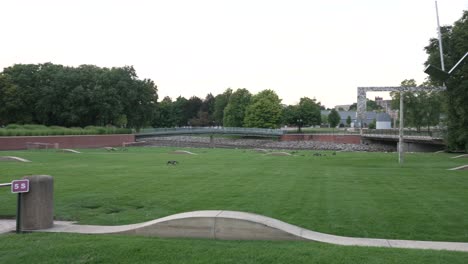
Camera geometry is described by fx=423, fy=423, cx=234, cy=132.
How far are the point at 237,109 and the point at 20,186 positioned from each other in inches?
4223

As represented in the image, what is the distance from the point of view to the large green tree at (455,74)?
1252 inches

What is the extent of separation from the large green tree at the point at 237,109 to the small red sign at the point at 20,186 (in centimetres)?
10595

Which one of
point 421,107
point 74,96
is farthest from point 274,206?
point 421,107

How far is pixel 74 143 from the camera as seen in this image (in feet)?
191

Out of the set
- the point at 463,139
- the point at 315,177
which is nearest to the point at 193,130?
the point at 463,139

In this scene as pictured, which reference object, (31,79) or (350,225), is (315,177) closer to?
(350,225)

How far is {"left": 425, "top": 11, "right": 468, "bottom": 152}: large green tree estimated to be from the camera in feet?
104

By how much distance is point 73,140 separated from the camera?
57938mm

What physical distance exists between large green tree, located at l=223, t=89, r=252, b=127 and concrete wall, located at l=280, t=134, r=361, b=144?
18.3 m

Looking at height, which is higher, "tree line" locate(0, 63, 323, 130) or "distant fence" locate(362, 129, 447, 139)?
"tree line" locate(0, 63, 323, 130)

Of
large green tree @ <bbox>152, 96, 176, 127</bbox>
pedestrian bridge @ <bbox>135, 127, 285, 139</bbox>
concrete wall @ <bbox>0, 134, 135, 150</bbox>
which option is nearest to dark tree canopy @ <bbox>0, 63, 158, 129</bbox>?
pedestrian bridge @ <bbox>135, 127, 285, 139</bbox>

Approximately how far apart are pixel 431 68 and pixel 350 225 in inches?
191

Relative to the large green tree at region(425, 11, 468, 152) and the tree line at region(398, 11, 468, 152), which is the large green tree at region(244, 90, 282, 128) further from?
the large green tree at region(425, 11, 468, 152)

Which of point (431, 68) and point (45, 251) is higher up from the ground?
point (431, 68)
